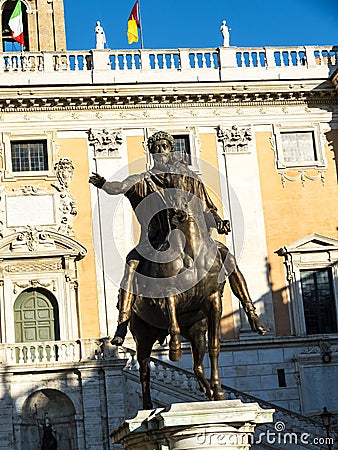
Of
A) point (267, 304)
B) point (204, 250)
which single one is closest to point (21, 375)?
point (267, 304)

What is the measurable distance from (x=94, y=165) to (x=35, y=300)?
440 cm

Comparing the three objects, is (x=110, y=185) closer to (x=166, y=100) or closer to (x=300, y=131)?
(x=166, y=100)

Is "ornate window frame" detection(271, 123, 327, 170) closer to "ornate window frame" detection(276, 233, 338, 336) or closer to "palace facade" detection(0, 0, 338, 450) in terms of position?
"palace facade" detection(0, 0, 338, 450)

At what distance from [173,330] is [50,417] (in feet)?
57.0

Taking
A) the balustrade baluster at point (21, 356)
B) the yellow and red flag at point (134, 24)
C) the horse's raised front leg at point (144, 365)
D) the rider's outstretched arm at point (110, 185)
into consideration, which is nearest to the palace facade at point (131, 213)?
the balustrade baluster at point (21, 356)

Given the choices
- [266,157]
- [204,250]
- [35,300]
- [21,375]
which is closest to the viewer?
[204,250]

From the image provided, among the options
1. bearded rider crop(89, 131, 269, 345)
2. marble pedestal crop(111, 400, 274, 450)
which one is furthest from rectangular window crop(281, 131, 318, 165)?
marble pedestal crop(111, 400, 274, 450)

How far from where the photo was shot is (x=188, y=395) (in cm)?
2409

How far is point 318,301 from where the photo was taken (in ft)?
95.1

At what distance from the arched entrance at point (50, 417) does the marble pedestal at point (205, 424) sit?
17264mm

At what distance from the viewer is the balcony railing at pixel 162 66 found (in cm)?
2942

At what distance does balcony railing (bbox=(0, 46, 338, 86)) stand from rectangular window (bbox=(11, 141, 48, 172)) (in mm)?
1833

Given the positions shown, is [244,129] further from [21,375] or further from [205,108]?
[21,375]

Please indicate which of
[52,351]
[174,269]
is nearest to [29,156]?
[52,351]
